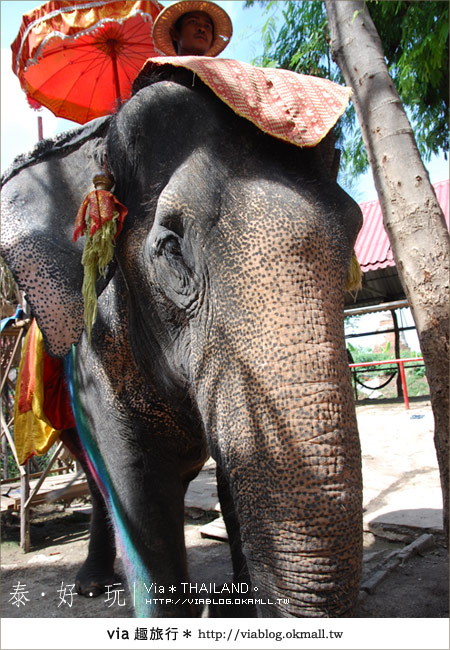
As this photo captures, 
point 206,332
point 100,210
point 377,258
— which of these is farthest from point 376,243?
point 206,332

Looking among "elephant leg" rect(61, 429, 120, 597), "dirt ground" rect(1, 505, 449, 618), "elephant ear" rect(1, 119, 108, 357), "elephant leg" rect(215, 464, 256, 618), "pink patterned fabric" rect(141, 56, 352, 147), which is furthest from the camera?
"elephant leg" rect(61, 429, 120, 597)

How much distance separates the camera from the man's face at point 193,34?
2168mm

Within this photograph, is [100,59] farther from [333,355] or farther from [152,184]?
[333,355]

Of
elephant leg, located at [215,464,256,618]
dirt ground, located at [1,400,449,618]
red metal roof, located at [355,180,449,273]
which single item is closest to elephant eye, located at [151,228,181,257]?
elephant leg, located at [215,464,256,618]

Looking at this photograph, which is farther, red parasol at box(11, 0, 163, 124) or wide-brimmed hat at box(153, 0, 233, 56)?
red parasol at box(11, 0, 163, 124)

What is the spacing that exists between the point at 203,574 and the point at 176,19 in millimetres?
2941

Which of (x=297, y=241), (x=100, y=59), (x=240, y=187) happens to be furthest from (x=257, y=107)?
(x=100, y=59)

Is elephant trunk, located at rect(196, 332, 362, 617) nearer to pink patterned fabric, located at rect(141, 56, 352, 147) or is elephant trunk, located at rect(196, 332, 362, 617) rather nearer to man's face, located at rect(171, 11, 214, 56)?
pink patterned fabric, located at rect(141, 56, 352, 147)

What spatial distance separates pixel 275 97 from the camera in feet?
5.31

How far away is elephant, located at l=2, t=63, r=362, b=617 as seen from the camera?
114 centimetres

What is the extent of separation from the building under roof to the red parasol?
3.90 m

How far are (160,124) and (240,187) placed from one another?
1.42ft

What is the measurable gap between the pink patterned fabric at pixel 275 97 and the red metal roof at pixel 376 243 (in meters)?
5.75

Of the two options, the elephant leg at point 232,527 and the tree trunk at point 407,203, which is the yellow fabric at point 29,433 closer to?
the elephant leg at point 232,527
